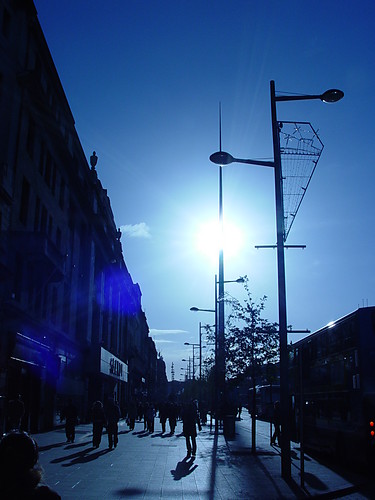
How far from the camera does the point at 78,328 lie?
129ft

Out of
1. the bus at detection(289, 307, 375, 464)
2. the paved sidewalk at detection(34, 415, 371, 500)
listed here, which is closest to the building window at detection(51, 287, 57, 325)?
the paved sidewalk at detection(34, 415, 371, 500)

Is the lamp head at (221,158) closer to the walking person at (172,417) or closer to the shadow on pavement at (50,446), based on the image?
the shadow on pavement at (50,446)

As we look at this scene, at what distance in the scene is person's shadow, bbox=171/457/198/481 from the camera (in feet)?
44.0

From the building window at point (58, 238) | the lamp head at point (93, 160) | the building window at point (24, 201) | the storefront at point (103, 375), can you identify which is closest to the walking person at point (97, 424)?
the building window at point (24, 201)

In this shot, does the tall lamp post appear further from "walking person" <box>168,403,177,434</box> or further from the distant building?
"walking person" <box>168,403,177,434</box>

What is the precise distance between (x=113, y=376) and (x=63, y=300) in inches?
786

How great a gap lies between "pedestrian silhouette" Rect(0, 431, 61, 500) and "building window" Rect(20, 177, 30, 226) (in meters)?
21.9

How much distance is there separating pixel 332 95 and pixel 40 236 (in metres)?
14.7

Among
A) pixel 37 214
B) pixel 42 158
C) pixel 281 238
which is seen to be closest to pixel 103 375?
pixel 37 214

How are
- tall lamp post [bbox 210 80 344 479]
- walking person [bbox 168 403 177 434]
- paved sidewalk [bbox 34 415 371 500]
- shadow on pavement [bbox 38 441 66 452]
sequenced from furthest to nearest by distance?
walking person [bbox 168 403 177 434] < shadow on pavement [bbox 38 441 66 452] < tall lamp post [bbox 210 80 344 479] < paved sidewalk [bbox 34 415 371 500]

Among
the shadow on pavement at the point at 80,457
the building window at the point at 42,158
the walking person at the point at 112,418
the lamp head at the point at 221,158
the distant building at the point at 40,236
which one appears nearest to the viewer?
the lamp head at the point at 221,158

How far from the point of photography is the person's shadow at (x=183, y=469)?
13.4 meters

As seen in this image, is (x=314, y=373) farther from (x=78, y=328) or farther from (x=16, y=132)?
(x=78, y=328)

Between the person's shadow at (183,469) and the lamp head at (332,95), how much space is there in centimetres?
917
